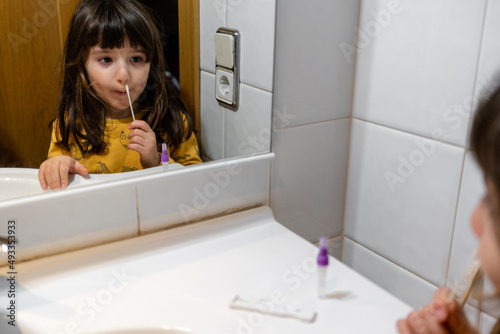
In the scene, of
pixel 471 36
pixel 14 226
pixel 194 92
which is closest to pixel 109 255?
pixel 14 226

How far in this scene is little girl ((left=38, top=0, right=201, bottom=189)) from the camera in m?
0.73

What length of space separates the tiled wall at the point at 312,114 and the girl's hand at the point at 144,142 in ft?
0.72

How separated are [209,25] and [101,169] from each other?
301 mm

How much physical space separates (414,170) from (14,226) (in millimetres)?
643

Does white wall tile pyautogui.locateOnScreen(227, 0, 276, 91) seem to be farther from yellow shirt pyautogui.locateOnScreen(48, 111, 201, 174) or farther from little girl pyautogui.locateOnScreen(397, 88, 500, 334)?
little girl pyautogui.locateOnScreen(397, 88, 500, 334)

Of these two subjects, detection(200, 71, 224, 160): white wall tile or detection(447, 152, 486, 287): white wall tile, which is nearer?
detection(447, 152, 486, 287): white wall tile

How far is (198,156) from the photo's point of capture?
2.85 feet

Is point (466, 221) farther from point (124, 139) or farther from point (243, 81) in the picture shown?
point (124, 139)

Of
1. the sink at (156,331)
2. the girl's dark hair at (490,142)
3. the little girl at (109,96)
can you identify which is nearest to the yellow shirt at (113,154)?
the little girl at (109,96)

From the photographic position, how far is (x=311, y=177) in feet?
3.18

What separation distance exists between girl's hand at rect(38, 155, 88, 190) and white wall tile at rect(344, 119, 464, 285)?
1.73ft

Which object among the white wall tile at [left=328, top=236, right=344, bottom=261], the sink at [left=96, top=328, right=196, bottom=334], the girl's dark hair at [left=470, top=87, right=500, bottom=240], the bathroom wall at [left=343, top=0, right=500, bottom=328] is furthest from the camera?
the white wall tile at [left=328, top=236, right=344, bottom=261]

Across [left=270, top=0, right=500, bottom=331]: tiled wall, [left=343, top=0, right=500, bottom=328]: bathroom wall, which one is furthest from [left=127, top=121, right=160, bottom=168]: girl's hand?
[left=343, top=0, right=500, bottom=328]: bathroom wall

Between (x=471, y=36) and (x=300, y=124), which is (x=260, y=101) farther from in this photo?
(x=471, y=36)
